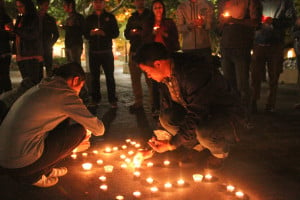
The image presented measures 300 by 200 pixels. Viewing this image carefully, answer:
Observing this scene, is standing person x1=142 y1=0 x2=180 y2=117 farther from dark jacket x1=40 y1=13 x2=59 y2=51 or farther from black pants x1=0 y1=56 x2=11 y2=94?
black pants x1=0 y1=56 x2=11 y2=94

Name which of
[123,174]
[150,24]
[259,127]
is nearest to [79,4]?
[150,24]

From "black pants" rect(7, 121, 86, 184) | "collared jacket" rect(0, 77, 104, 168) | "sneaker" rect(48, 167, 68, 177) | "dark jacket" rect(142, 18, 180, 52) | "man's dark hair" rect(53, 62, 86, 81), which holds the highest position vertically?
"dark jacket" rect(142, 18, 180, 52)

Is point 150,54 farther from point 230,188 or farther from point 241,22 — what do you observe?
point 241,22

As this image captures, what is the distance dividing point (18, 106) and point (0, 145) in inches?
14.6

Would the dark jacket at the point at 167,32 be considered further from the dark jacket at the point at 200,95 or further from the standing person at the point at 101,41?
the dark jacket at the point at 200,95

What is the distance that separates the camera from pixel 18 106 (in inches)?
129

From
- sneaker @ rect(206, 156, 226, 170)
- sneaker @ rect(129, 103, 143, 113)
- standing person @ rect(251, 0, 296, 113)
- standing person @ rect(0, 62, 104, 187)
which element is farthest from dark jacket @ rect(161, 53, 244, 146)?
sneaker @ rect(129, 103, 143, 113)

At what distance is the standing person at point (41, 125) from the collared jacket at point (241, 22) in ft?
10.8

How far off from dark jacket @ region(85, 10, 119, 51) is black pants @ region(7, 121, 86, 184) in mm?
3828

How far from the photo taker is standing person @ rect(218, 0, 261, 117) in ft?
19.6

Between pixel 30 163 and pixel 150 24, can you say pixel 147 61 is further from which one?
pixel 150 24

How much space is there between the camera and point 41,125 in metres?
3.34

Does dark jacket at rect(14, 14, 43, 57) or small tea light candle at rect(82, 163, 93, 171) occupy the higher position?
dark jacket at rect(14, 14, 43, 57)

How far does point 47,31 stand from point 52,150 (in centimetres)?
480
